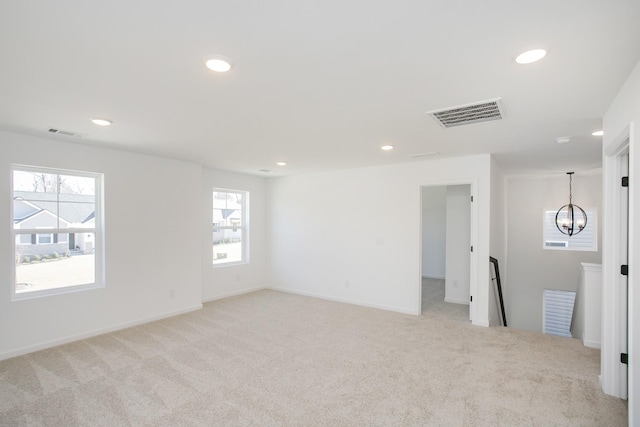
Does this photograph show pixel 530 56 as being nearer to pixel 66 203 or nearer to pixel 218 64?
pixel 218 64

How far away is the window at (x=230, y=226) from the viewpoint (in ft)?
19.4

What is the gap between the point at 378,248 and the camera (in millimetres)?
5344

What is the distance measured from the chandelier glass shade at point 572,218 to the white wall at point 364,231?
338 cm

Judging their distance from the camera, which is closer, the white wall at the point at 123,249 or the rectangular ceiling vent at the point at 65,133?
the rectangular ceiling vent at the point at 65,133

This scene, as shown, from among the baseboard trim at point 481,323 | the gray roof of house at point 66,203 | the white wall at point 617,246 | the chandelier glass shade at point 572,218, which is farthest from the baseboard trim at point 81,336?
the chandelier glass shade at point 572,218

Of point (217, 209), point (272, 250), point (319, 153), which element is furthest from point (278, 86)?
point (272, 250)

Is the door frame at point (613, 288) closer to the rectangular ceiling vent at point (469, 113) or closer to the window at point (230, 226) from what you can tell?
the rectangular ceiling vent at point (469, 113)

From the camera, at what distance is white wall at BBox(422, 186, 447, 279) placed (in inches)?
339

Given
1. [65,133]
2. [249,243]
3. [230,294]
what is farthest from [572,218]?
[65,133]

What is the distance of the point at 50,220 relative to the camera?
12.5 ft

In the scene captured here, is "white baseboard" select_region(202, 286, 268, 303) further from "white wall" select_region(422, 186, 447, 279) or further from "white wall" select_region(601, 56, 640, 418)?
"white wall" select_region(601, 56, 640, 418)

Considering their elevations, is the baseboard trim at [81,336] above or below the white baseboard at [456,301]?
above

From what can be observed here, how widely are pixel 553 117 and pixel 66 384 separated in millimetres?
5001

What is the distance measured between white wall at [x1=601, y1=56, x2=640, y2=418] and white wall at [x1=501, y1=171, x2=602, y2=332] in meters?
4.54
